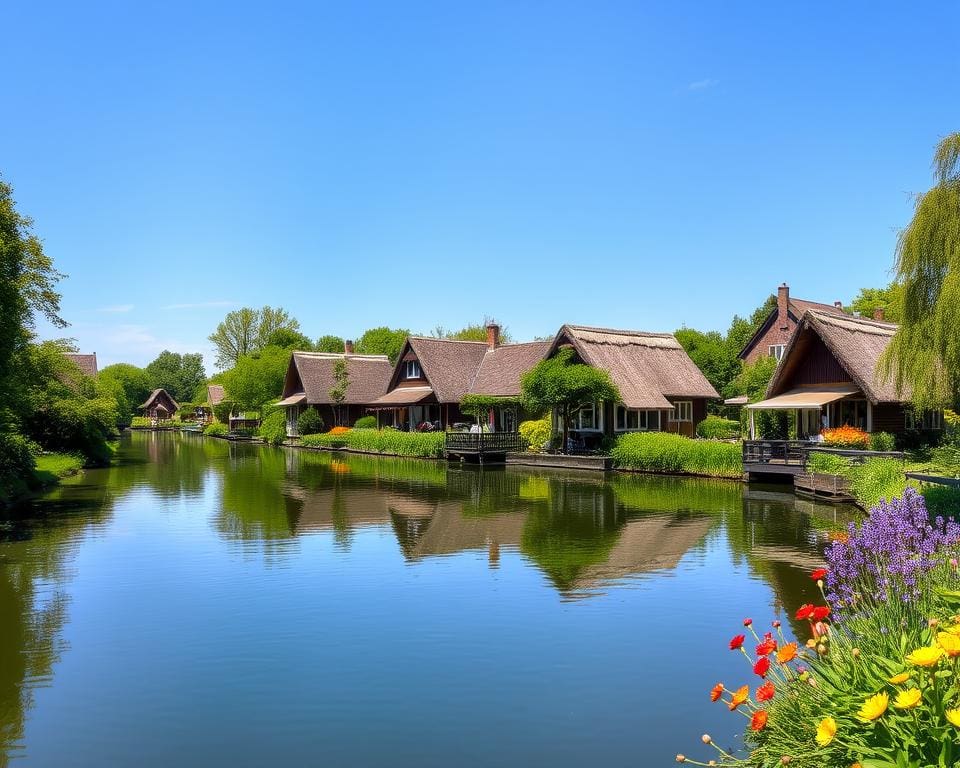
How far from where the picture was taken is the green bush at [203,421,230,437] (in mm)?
74625

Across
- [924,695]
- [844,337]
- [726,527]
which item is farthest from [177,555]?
[844,337]

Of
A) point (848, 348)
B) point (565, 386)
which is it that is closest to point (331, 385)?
point (565, 386)

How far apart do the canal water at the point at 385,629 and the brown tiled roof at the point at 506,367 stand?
74.2ft

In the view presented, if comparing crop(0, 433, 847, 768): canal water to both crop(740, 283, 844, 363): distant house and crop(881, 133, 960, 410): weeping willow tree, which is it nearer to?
crop(881, 133, 960, 410): weeping willow tree

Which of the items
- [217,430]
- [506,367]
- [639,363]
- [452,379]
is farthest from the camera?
[217,430]

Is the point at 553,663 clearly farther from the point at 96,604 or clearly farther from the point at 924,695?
the point at 96,604

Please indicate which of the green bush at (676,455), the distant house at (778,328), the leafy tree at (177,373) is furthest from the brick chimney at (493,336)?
the leafy tree at (177,373)

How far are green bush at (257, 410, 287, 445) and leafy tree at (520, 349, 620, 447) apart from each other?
90.5 feet

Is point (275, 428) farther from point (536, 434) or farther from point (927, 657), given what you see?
point (927, 657)

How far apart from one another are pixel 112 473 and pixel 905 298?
31.7 metres

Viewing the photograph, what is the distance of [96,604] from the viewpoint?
1212 centimetres

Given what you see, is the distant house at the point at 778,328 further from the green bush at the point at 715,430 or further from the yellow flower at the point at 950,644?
the yellow flower at the point at 950,644

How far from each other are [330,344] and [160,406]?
123ft

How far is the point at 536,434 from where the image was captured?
38719 millimetres
